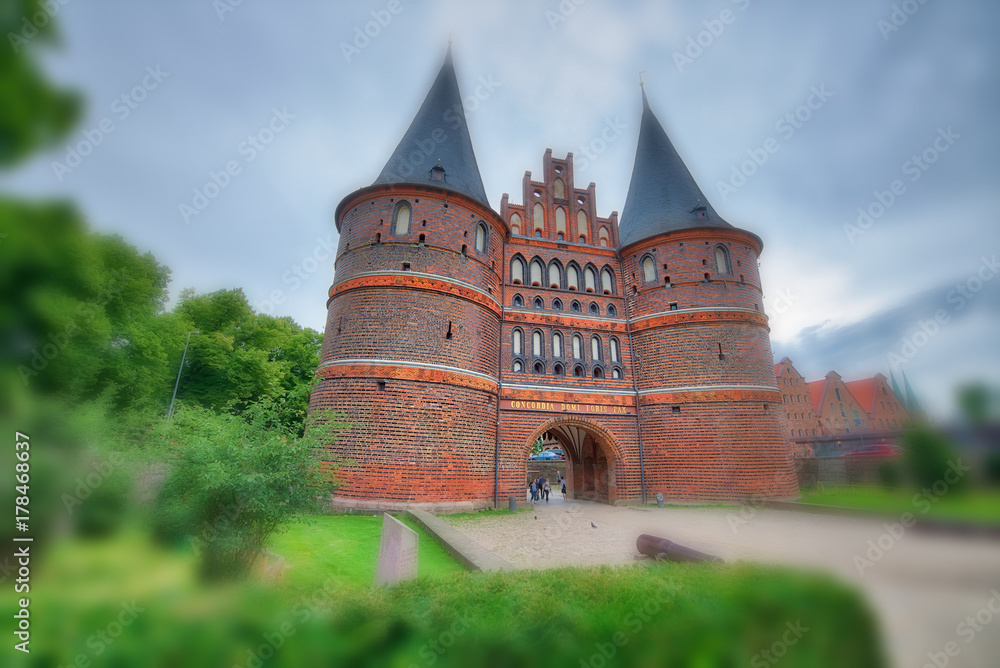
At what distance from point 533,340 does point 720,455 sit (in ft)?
29.3

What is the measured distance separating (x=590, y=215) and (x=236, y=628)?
21692 millimetres

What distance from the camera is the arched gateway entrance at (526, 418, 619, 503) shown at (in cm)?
1736

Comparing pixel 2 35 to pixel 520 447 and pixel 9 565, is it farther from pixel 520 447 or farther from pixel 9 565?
pixel 520 447

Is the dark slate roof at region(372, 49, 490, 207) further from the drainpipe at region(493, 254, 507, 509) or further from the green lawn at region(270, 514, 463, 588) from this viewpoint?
the green lawn at region(270, 514, 463, 588)

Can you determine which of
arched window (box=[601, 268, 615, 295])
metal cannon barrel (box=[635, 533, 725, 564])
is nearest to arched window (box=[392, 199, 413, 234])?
arched window (box=[601, 268, 615, 295])

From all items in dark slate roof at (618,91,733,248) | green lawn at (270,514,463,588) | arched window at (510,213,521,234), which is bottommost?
green lawn at (270,514,463,588)

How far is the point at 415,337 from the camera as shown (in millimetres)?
14203

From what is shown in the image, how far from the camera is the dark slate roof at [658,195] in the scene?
20.1 metres

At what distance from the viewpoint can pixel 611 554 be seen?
8086 mm

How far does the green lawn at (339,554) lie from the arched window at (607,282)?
1426 cm

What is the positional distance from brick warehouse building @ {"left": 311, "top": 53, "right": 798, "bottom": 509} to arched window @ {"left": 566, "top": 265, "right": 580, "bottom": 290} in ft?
0.39

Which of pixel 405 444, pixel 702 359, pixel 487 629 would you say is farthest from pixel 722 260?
pixel 487 629

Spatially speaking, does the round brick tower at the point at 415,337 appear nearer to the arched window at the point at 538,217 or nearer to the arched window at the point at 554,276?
the arched window at the point at 554,276

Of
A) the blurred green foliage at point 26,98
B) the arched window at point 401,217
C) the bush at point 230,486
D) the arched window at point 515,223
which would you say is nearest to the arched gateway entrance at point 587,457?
the arched window at point 515,223
